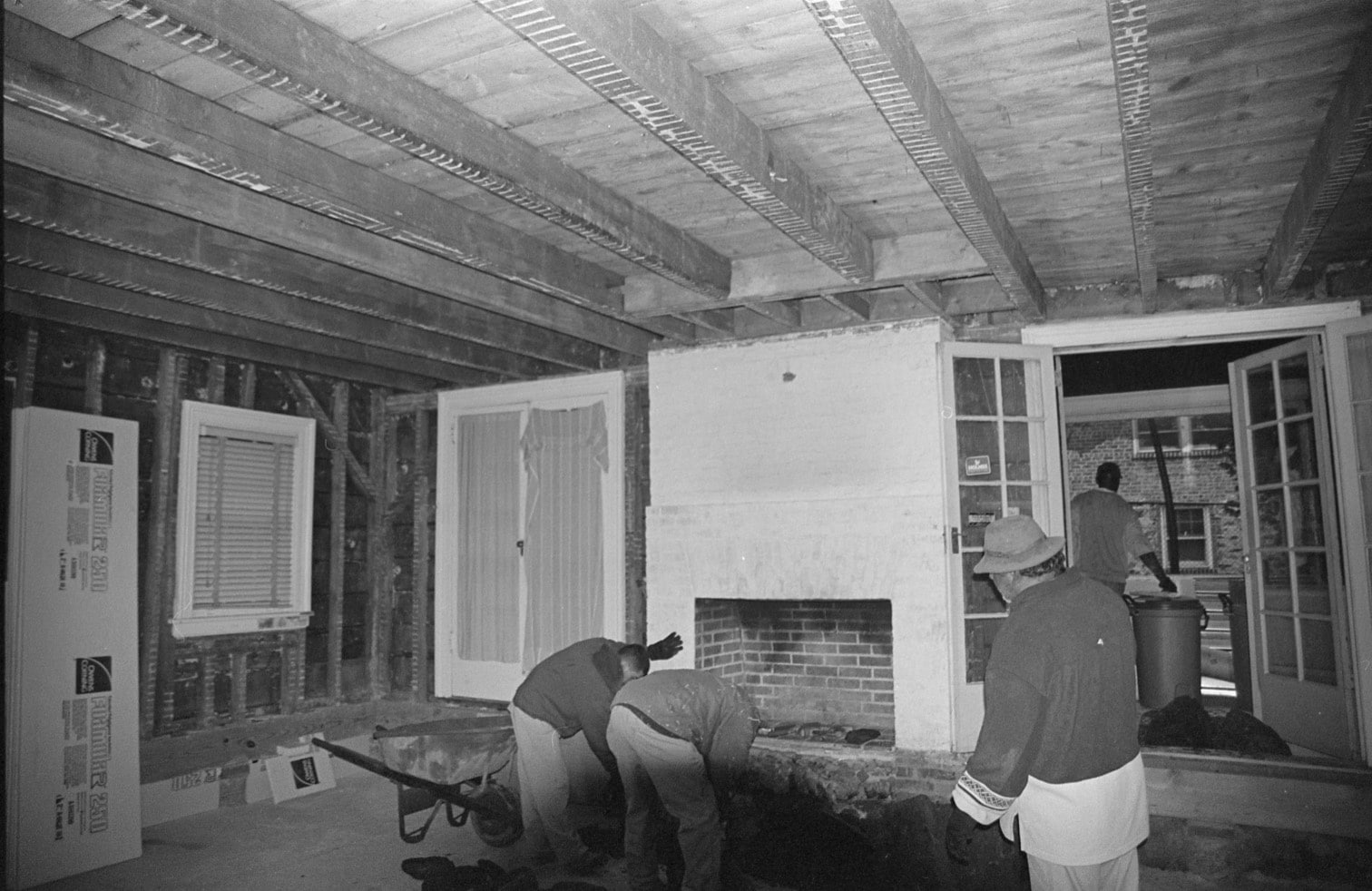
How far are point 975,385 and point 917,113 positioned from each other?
2.96m

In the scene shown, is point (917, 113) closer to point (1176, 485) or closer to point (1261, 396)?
point (1261, 396)

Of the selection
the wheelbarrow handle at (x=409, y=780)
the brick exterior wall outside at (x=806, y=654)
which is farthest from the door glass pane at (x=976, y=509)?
the wheelbarrow handle at (x=409, y=780)

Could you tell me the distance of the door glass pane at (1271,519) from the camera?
18.0ft

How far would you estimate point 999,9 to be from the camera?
271 cm

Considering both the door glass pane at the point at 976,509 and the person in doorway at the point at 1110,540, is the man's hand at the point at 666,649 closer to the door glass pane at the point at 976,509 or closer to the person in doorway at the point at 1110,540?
the door glass pane at the point at 976,509

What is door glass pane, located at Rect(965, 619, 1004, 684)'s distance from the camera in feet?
17.8

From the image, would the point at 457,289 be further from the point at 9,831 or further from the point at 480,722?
the point at 9,831

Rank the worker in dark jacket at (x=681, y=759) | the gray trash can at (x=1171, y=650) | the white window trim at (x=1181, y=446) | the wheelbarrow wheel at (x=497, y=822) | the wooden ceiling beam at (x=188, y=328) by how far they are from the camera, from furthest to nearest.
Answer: the white window trim at (x=1181, y=446) < the gray trash can at (x=1171, y=650) < the wooden ceiling beam at (x=188, y=328) < the wheelbarrow wheel at (x=497, y=822) < the worker in dark jacket at (x=681, y=759)

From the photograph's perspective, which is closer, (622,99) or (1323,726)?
(622,99)

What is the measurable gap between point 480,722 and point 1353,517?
4720mm

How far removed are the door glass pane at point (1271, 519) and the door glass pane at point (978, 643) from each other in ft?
5.31

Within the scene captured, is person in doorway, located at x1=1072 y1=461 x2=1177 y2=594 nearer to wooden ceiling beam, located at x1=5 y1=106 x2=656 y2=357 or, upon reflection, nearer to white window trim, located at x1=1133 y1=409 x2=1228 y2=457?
wooden ceiling beam, located at x1=5 y1=106 x2=656 y2=357

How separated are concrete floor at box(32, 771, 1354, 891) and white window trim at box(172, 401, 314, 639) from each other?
1.39 m

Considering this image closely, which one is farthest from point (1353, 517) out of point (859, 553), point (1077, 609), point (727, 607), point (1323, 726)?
point (727, 607)
